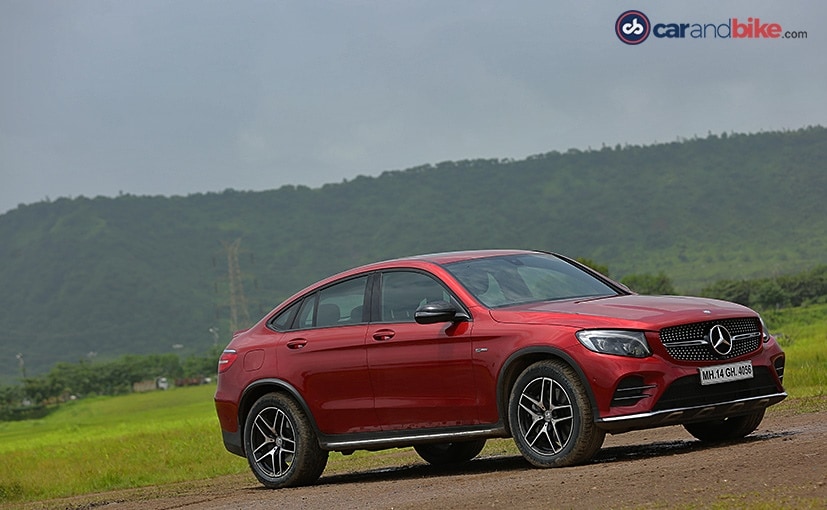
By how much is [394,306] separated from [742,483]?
4.07 metres

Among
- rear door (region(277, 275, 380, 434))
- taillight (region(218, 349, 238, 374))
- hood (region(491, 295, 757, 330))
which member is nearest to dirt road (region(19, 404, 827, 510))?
rear door (region(277, 275, 380, 434))

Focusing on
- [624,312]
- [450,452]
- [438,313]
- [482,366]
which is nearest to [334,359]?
[438,313]

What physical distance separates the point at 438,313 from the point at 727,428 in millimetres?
2556

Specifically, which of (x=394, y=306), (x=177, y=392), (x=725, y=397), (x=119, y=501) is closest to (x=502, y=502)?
(x=725, y=397)

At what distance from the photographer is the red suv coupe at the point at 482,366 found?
9.97 meters

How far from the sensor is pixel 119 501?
531 inches

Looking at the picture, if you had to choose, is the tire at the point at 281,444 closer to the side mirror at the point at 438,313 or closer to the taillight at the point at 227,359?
the taillight at the point at 227,359

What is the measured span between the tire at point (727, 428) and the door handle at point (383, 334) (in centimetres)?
241

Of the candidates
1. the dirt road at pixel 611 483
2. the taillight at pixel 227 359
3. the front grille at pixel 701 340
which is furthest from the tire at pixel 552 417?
the taillight at pixel 227 359

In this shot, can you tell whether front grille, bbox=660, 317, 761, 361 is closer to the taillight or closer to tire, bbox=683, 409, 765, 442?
tire, bbox=683, 409, 765, 442

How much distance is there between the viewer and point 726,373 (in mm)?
10172

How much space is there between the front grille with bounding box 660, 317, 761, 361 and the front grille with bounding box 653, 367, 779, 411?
17 cm

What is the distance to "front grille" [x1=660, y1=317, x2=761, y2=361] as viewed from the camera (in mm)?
9969

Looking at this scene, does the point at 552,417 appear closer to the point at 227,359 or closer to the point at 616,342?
the point at 616,342
